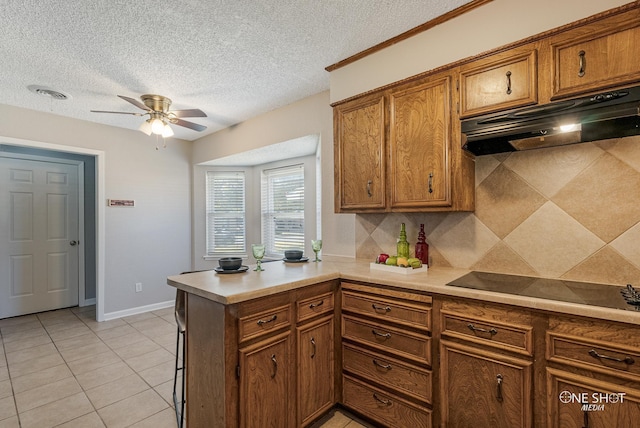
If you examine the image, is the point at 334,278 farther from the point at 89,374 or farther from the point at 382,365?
the point at 89,374

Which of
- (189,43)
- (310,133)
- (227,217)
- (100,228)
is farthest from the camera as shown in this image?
(227,217)

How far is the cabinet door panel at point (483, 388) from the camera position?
136 cm

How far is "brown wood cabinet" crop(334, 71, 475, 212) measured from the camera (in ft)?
6.16

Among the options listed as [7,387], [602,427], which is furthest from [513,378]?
[7,387]

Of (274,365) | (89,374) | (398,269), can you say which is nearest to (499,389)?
(398,269)

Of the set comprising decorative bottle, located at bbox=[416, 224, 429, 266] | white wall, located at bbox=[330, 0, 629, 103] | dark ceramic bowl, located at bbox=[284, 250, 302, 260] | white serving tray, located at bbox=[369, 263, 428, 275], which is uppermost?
white wall, located at bbox=[330, 0, 629, 103]

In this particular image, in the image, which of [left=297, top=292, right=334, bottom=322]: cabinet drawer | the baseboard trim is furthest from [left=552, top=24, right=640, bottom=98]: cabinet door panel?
the baseboard trim

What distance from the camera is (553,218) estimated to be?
1.75m

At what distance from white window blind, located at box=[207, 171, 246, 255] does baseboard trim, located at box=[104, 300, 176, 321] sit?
952 mm

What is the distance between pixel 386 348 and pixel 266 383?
72 cm

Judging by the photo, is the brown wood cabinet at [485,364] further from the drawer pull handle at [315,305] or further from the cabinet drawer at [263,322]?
the cabinet drawer at [263,322]

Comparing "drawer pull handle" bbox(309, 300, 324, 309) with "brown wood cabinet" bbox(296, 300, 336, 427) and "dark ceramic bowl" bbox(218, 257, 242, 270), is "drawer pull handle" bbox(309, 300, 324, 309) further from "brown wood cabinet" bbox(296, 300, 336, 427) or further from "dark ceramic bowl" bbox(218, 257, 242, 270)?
"dark ceramic bowl" bbox(218, 257, 242, 270)

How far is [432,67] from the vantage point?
6.43ft

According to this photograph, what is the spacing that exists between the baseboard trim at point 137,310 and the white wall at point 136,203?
13 mm
